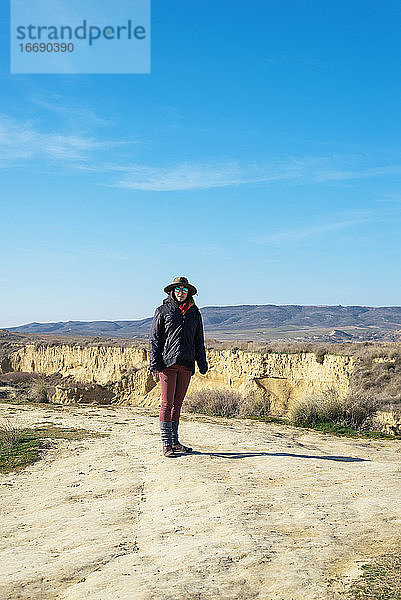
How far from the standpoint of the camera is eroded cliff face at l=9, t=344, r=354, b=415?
77.6ft

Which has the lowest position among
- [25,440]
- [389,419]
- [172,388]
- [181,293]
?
[389,419]

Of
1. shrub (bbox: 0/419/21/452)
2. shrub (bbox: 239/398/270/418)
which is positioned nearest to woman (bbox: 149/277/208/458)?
shrub (bbox: 0/419/21/452)

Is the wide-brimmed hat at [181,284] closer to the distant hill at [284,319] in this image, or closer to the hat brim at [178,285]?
the hat brim at [178,285]

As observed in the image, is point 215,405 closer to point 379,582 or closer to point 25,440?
point 25,440

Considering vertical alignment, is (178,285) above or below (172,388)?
above

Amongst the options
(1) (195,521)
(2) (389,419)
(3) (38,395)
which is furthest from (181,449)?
(3) (38,395)

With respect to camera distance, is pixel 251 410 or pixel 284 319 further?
pixel 284 319

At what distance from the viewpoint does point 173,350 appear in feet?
24.8

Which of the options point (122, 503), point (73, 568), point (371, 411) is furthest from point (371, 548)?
point (371, 411)

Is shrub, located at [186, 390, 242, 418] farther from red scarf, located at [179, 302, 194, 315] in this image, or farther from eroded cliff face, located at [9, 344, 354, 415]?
red scarf, located at [179, 302, 194, 315]

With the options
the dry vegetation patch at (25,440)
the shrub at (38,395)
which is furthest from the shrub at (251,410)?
the shrub at (38,395)

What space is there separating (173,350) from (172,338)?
17cm

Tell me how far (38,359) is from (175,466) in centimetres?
3052

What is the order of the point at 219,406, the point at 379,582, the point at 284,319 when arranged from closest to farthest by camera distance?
the point at 379,582, the point at 219,406, the point at 284,319
